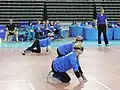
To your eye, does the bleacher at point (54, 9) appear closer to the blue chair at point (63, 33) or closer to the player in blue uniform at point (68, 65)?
the blue chair at point (63, 33)

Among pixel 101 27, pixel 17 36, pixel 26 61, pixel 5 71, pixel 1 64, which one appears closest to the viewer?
pixel 5 71

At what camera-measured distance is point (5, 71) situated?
10.2 meters

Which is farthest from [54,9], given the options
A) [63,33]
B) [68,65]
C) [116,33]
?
[68,65]

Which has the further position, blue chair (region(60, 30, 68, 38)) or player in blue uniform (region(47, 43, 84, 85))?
blue chair (region(60, 30, 68, 38))

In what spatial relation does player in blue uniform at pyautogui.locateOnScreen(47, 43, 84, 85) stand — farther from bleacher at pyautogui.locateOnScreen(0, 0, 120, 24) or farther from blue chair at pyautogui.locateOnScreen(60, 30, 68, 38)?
bleacher at pyautogui.locateOnScreen(0, 0, 120, 24)

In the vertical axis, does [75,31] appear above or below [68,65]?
above

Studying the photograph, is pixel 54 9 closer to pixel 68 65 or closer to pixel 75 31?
pixel 75 31

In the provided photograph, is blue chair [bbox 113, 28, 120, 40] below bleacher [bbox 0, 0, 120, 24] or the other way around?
below

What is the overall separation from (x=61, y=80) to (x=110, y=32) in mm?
14833

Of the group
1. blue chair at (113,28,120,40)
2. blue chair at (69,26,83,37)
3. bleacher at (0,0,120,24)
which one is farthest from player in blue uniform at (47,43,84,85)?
bleacher at (0,0,120,24)

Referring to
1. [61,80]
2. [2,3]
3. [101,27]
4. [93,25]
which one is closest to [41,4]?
[2,3]

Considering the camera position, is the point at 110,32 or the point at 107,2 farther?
the point at 107,2

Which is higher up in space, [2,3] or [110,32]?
[2,3]

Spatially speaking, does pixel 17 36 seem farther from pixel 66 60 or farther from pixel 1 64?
pixel 66 60
